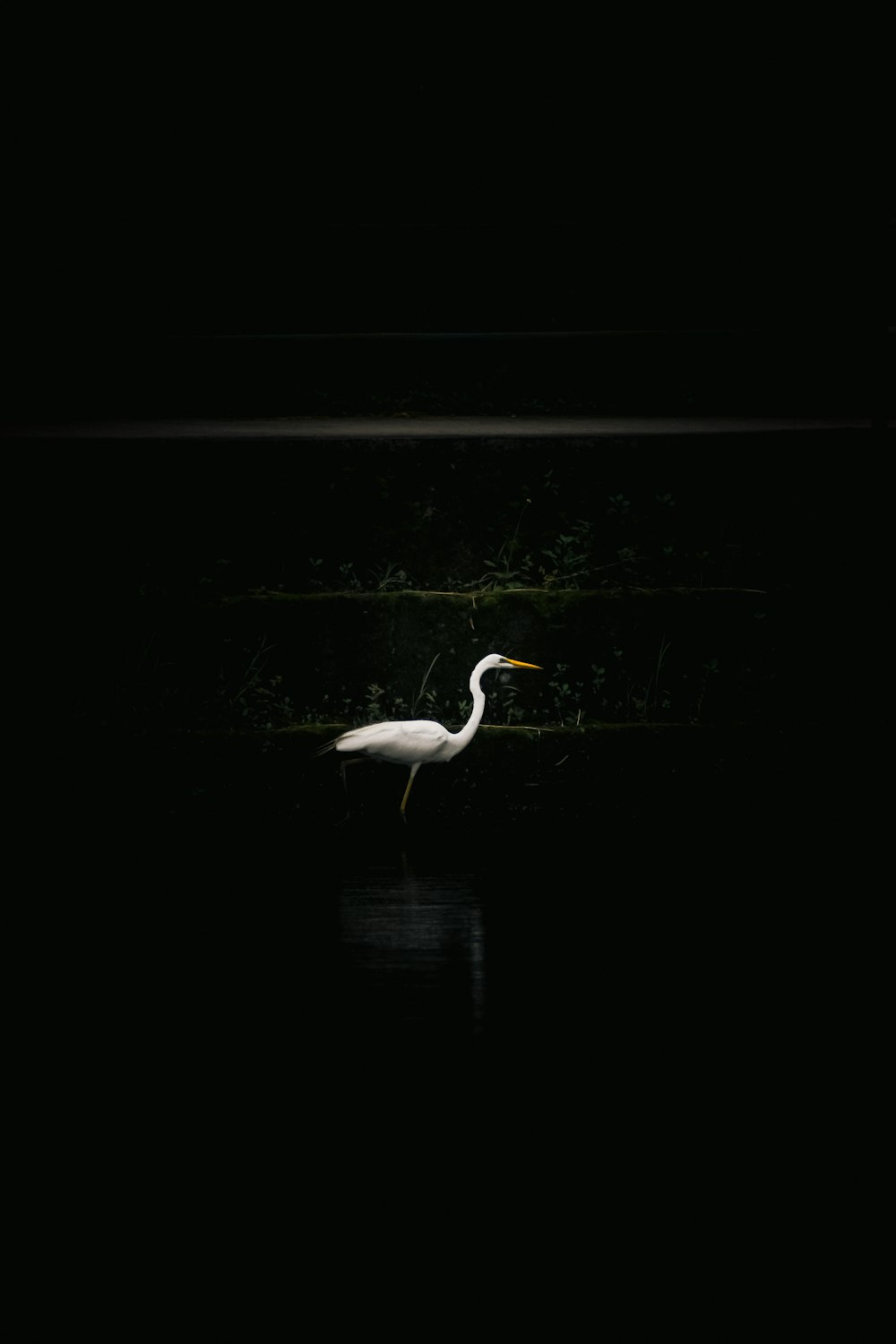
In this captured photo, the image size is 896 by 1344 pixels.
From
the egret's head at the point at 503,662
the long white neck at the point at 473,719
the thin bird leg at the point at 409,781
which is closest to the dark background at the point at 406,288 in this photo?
the thin bird leg at the point at 409,781

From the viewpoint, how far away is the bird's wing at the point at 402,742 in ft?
23.1

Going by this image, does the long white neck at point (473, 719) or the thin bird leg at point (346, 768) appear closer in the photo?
the long white neck at point (473, 719)

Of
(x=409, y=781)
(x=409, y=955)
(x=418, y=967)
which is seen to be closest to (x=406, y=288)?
(x=409, y=781)

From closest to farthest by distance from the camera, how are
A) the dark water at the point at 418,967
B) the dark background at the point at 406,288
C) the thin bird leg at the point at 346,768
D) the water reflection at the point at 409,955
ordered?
the dark water at the point at 418,967
the water reflection at the point at 409,955
the thin bird leg at the point at 346,768
the dark background at the point at 406,288

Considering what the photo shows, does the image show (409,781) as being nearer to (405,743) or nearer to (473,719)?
(405,743)

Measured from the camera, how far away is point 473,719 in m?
7.17

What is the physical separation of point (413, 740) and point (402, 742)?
0.04 m

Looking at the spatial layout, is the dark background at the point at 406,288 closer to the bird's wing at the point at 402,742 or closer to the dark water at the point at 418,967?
the dark water at the point at 418,967

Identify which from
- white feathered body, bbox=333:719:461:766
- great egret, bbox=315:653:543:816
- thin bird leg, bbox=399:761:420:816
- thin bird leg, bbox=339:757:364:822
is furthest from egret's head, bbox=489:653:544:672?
thin bird leg, bbox=339:757:364:822

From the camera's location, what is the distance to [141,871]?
21.6ft

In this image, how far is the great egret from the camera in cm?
704

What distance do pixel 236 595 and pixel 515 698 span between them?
4.16 feet

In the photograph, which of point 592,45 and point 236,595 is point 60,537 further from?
point 592,45

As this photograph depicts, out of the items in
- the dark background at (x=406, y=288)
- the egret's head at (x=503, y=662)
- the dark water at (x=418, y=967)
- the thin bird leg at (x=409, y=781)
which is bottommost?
the dark water at (x=418, y=967)
